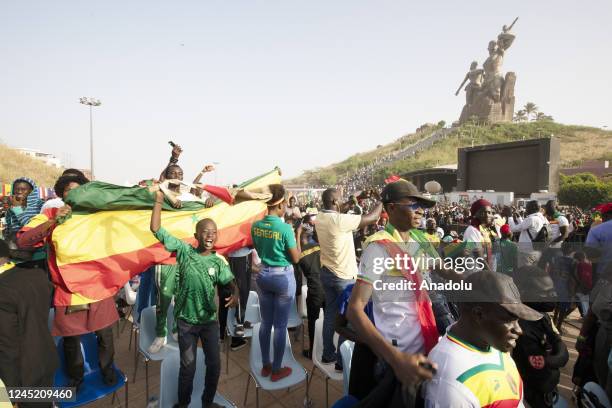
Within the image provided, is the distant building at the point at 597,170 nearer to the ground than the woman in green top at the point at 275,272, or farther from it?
farther from it

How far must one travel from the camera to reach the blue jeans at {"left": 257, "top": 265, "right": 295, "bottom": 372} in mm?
3236

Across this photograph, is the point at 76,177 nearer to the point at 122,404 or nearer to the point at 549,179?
the point at 122,404

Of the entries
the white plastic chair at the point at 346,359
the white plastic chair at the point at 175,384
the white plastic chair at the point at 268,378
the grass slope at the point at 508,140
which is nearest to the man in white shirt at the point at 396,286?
the white plastic chair at the point at 346,359

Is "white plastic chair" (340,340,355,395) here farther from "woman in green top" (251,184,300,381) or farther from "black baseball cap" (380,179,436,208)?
"black baseball cap" (380,179,436,208)

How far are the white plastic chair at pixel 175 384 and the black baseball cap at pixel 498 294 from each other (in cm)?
231

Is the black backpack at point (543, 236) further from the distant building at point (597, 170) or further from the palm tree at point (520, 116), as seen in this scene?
the palm tree at point (520, 116)

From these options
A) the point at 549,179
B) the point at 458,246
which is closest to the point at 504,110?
the point at 549,179

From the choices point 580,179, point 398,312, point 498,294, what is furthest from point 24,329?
point 580,179

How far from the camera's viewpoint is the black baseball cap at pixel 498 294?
1.43 meters

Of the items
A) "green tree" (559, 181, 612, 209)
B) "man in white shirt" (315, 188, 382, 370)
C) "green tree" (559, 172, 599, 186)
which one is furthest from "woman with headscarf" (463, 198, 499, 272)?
"green tree" (559, 172, 599, 186)

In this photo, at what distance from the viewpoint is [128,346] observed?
4516 mm

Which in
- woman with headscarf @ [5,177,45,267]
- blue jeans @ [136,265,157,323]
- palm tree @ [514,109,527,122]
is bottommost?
blue jeans @ [136,265,157,323]

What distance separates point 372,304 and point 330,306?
175cm

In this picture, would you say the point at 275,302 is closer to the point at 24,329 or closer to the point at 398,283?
the point at 398,283
